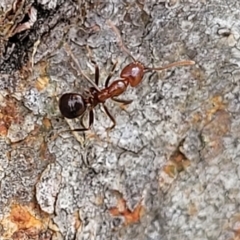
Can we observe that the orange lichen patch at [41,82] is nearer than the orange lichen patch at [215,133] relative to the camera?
No

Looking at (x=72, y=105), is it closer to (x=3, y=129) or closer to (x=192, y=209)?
(x=3, y=129)

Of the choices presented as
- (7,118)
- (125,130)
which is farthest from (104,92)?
(7,118)

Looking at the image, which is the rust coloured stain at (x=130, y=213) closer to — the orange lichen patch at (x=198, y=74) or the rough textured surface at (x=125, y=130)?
the rough textured surface at (x=125, y=130)

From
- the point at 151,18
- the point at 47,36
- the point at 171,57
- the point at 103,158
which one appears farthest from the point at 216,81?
the point at 47,36

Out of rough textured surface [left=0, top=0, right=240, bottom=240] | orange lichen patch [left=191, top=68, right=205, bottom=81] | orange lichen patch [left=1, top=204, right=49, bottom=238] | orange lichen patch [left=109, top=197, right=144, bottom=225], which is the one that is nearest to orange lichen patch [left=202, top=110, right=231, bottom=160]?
rough textured surface [left=0, top=0, right=240, bottom=240]

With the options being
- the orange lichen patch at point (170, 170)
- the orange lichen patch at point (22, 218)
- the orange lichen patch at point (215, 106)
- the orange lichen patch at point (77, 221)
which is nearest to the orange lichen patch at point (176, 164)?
the orange lichen patch at point (170, 170)

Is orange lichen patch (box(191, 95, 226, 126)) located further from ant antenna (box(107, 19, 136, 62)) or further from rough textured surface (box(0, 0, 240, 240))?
ant antenna (box(107, 19, 136, 62))

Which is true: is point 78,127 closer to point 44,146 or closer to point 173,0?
point 44,146

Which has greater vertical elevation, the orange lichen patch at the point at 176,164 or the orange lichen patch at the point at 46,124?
the orange lichen patch at the point at 46,124
